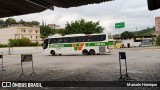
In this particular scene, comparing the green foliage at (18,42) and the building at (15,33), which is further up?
the building at (15,33)

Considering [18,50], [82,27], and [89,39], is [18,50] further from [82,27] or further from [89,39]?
[89,39]

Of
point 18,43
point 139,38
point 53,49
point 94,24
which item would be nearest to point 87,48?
point 53,49

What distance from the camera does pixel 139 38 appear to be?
311 feet

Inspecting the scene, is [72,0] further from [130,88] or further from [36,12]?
[130,88]

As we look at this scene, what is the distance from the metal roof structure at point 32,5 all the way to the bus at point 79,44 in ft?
79.5

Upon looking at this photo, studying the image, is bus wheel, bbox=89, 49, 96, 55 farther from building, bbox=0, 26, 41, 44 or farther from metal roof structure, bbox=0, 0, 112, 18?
building, bbox=0, 26, 41, 44

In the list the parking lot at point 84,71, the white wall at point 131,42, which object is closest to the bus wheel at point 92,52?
the parking lot at point 84,71

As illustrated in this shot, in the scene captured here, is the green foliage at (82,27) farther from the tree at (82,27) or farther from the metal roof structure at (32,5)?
the metal roof structure at (32,5)

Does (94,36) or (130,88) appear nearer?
(130,88)

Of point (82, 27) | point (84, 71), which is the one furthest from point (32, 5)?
point (82, 27)

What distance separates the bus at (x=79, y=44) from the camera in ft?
115

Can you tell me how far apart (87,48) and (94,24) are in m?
26.9

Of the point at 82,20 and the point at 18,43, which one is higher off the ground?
the point at 82,20

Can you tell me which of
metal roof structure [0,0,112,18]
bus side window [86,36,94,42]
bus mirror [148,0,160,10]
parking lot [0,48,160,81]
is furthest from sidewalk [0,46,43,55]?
bus mirror [148,0,160,10]
